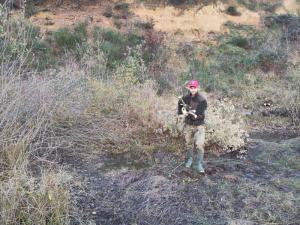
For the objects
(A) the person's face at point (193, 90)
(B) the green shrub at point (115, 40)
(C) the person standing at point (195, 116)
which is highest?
(A) the person's face at point (193, 90)

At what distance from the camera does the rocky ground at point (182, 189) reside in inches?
199

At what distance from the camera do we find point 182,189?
5629 millimetres

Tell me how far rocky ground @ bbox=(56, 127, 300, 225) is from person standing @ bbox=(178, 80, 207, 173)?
13.3 inches

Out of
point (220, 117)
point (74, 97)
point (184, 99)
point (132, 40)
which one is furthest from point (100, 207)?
point (132, 40)

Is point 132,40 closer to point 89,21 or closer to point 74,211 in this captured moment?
point 89,21

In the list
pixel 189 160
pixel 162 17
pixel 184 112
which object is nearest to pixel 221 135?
pixel 189 160

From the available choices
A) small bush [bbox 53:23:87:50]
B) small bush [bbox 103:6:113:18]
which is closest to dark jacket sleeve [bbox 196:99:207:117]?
small bush [bbox 53:23:87:50]

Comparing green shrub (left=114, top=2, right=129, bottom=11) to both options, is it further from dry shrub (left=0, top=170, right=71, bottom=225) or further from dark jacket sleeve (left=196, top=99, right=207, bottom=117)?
dry shrub (left=0, top=170, right=71, bottom=225)

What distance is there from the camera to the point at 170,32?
16109 mm

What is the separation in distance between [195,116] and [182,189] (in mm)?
969

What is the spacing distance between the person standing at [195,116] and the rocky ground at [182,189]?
0.34 m

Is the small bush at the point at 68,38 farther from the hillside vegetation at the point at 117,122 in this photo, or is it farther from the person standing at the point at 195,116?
the person standing at the point at 195,116

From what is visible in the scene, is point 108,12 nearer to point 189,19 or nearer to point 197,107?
point 189,19

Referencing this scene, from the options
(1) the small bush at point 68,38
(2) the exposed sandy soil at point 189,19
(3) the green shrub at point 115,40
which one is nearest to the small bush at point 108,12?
(2) the exposed sandy soil at point 189,19
